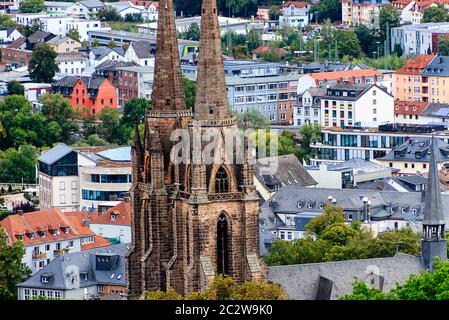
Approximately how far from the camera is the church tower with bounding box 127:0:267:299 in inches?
3556

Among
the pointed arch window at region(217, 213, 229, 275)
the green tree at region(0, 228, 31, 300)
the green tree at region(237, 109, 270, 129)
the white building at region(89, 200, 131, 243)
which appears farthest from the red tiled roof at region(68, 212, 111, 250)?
the pointed arch window at region(217, 213, 229, 275)

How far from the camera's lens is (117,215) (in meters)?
141

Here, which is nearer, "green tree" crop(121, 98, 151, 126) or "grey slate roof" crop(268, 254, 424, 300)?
"grey slate roof" crop(268, 254, 424, 300)

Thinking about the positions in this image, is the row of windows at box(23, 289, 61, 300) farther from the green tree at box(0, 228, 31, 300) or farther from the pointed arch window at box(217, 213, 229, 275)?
the pointed arch window at box(217, 213, 229, 275)

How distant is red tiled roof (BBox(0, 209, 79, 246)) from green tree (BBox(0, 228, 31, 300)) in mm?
9009

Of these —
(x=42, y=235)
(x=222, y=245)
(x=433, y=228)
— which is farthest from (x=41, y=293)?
(x=222, y=245)

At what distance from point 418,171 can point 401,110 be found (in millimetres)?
30834

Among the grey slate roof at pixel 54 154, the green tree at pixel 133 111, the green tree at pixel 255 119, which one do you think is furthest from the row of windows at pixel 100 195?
the green tree at pixel 133 111

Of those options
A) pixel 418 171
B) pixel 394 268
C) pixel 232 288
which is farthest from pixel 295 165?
pixel 232 288

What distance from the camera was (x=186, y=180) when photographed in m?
91.4

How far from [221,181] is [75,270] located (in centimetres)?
3151

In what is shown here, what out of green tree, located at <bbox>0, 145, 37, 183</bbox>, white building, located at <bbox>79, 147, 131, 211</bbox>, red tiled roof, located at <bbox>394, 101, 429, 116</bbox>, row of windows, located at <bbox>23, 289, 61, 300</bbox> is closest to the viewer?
row of windows, located at <bbox>23, 289, 61, 300</bbox>

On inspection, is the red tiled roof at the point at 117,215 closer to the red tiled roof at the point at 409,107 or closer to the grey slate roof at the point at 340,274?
the grey slate roof at the point at 340,274
